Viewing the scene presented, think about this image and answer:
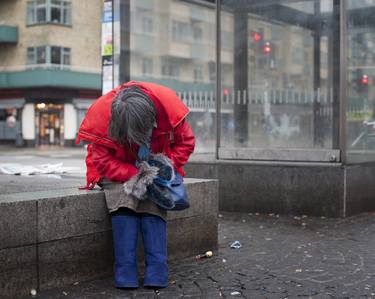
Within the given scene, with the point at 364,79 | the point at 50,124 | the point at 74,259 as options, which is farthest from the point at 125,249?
the point at 50,124

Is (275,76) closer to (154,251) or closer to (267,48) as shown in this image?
(267,48)

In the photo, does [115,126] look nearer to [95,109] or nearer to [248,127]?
[95,109]

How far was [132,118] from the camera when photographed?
434cm

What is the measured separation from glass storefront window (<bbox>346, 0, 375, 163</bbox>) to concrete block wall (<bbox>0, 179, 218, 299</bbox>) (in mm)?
4554

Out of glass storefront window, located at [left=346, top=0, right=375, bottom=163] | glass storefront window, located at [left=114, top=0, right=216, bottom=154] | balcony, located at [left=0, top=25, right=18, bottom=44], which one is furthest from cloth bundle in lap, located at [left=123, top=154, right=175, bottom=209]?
balcony, located at [left=0, top=25, right=18, bottom=44]

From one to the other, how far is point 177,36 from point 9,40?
29676mm

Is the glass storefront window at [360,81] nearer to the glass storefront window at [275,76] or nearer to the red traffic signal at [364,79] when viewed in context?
the red traffic signal at [364,79]

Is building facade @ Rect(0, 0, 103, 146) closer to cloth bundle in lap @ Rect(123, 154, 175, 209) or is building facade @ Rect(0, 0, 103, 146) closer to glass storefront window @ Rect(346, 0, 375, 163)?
glass storefront window @ Rect(346, 0, 375, 163)

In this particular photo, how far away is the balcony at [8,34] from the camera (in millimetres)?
38062

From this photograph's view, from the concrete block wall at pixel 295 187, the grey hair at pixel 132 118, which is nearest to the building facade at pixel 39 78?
the concrete block wall at pixel 295 187

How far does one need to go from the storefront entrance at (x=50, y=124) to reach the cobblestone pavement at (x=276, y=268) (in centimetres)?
3424

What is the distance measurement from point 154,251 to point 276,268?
1.21m

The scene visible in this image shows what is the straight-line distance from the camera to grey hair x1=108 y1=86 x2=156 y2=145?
4.34m

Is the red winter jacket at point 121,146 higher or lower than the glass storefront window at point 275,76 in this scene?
lower
